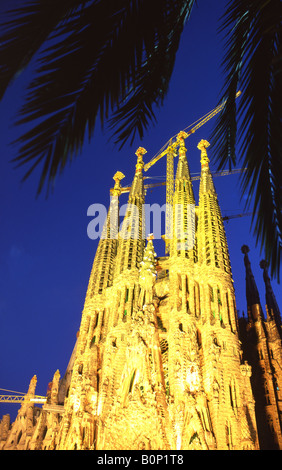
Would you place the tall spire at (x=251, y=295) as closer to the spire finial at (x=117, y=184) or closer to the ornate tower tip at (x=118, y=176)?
the spire finial at (x=117, y=184)

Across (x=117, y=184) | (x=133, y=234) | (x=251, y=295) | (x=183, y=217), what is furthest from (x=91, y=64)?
(x=117, y=184)

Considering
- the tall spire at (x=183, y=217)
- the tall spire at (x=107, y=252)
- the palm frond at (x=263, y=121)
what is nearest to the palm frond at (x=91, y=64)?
the palm frond at (x=263, y=121)

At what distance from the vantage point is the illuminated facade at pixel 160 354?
22594mm

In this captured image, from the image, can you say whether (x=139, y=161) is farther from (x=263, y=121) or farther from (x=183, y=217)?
(x=263, y=121)

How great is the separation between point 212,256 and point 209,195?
7.12 m

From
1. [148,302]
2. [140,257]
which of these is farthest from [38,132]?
[140,257]

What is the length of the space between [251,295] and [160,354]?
14.8 metres

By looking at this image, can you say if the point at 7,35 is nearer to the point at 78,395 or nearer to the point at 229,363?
the point at 229,363

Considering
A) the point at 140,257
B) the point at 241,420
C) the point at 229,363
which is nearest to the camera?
the point at 241,420

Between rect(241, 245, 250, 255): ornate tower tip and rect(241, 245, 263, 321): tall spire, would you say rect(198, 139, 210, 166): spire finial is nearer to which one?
rect(241, 245, 250, 255): ornate tower tip

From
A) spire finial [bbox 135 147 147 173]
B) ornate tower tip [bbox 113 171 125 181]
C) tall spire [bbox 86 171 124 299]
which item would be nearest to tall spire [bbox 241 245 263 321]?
tall spire [bbox 86 171 124 299]

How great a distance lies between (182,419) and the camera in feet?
73.4

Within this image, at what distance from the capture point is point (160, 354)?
26.5 meters

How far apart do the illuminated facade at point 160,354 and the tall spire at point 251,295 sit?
61.9 inches
